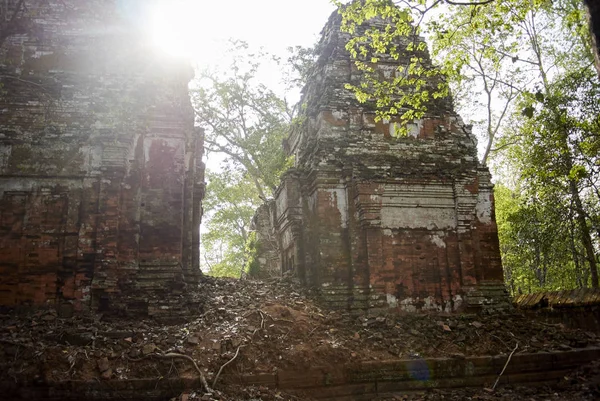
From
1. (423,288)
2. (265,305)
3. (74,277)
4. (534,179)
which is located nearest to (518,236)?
(534,179)

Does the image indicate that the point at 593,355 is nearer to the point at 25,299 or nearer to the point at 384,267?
the point at 384,267

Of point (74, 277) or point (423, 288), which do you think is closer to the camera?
point (74, 277)

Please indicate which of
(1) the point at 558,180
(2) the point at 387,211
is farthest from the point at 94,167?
(1) the point at 558,180

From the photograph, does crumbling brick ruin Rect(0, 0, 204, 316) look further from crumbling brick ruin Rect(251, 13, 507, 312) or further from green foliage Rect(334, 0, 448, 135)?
green foliage Rect(334, 0, 448, 135)

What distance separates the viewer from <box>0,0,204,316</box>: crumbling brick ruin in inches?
351

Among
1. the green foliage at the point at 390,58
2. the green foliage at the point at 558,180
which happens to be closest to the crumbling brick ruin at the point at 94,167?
the green foliage at the point at 390,58

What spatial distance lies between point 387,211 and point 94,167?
6.21 m

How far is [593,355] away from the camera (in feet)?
28.1

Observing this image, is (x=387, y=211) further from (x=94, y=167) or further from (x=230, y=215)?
(x=230, y=215)

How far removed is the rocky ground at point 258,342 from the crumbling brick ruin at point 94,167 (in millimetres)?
755

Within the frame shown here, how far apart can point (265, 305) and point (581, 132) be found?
10.0m

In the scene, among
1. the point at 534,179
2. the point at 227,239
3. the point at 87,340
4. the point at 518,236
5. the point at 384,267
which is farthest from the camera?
the point at 227,239

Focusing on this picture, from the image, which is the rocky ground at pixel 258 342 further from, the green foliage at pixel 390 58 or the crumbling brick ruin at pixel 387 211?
the green foliage at pixel 390 58

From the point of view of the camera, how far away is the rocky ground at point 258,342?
21.8 feet
